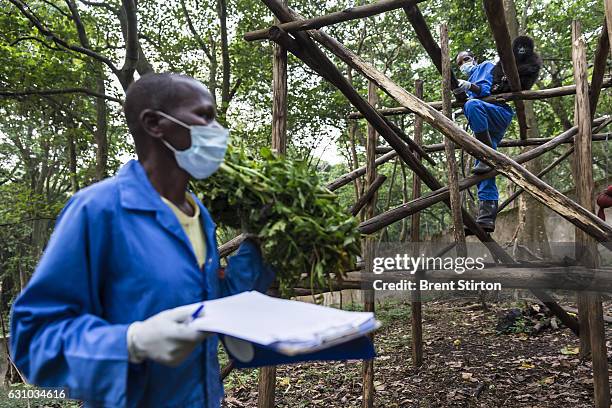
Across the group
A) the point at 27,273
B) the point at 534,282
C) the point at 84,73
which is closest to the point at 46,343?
the point at 534,282

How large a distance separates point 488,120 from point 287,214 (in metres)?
3.80

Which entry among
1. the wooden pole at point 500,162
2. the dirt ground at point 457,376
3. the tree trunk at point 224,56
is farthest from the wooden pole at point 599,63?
the tree trunk at point 224,56

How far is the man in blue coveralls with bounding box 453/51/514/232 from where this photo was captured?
15.1ft

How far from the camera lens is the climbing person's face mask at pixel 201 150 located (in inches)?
→ 55.7

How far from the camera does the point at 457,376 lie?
18.9ft

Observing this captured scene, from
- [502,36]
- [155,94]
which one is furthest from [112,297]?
[502,36]

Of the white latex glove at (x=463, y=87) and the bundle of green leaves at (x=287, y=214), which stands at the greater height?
the white latex glove at (x=463, y=87)

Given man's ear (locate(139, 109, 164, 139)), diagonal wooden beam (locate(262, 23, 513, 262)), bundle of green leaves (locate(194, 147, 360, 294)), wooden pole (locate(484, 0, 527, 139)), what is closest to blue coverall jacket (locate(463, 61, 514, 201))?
wooden pole (locate(484, 0, 527, 139))

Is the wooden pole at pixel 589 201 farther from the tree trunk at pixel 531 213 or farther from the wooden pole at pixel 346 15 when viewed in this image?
the tree trunk at pixel 531 213

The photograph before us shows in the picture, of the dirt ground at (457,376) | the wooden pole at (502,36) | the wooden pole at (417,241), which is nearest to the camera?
the wooden pole at (502,36)

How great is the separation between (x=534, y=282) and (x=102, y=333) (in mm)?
2736

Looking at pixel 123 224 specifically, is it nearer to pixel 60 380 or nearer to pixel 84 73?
pixel 60 380

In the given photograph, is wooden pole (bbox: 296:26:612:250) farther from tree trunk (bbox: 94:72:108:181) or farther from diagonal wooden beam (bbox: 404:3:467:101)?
tree trunk (bbox: 94:72:108:181)

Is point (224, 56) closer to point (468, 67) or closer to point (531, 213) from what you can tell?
point (468, 67)
